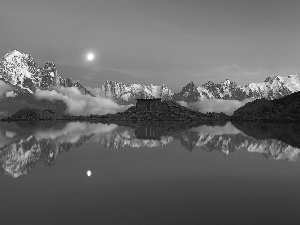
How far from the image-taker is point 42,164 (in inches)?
3622

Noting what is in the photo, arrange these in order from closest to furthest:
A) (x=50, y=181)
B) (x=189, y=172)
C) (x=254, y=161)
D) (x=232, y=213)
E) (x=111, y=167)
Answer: (x=232, y=213) < (x=50, y=181) < (x=189, y=172) < (x=111, y=167) < (x=254, y=161)

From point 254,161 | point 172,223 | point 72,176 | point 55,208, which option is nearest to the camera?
point 172,223

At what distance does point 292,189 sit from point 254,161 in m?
38.6

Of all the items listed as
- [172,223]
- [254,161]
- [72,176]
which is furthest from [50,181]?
[254,161]

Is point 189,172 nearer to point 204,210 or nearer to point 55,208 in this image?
point 204,210

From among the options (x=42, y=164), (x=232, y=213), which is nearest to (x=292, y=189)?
(x=232, y=213)

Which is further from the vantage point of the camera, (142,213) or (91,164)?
(91,164)

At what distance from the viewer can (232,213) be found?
46.2m

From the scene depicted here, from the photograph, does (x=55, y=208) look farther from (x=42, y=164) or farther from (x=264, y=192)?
(x=42, y=164)

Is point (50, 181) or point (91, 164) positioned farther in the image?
point (91, 164)

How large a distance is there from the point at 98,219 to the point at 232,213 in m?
18.6

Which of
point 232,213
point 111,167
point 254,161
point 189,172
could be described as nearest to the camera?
point 232,213

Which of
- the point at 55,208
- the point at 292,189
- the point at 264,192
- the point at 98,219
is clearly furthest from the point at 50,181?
the point at 292,189

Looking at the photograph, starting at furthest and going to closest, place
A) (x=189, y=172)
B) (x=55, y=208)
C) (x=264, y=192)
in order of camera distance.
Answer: (x=189, y=172)
(x=264, y=192)
(x=55, y=208)
